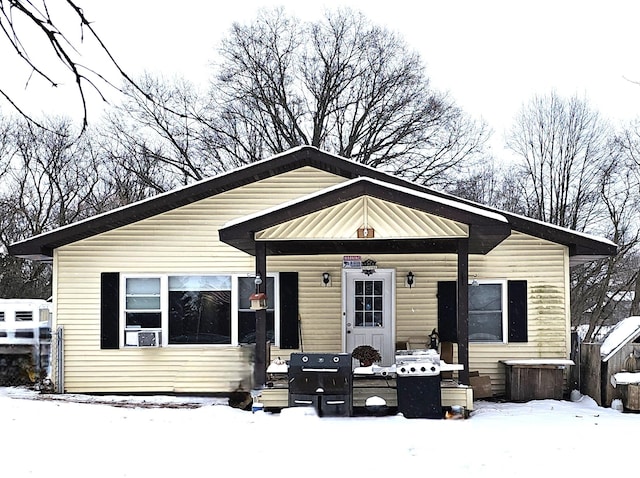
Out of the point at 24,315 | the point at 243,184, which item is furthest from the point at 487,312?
the point at 24,315

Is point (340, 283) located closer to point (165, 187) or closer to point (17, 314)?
point (17, 314)

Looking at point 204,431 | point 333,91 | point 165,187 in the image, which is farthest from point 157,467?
point 333,91

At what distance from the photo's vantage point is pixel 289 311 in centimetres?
1352

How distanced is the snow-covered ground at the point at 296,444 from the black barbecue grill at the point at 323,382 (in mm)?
299

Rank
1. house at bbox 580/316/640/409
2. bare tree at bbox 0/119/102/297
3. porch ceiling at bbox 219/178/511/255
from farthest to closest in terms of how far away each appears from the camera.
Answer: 1. bare tree at bbox 0/119/102/297
2. house at bbox 580/316/640/409
3. porch ceiling at bbox 219/178/511/255

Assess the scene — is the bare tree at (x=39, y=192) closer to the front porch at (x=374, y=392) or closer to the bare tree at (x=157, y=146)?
the bare tree at (x=157, y=146)

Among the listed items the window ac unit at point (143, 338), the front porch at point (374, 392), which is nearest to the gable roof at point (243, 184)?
the window ac unit at point (143, 338)

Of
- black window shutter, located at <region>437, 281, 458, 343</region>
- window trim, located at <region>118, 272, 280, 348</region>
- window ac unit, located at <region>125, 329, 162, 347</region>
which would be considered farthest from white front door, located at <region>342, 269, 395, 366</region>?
window ac unit, located at <region>125, 329, 162, 347</region>

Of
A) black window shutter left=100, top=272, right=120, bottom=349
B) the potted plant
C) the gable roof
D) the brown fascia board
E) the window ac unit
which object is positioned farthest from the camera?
black window shutter left=100, top=272, right=120, bottom=349

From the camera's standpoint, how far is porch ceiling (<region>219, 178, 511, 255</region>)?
35.0 ft

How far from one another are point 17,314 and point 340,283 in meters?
6.29

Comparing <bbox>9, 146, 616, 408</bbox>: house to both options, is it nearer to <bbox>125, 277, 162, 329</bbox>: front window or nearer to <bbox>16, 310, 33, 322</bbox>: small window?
<bbox>125, 277, 162, 329</bbox>: front window

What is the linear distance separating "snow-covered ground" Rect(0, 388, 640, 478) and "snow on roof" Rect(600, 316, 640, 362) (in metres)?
1.48

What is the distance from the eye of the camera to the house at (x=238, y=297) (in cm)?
1338
